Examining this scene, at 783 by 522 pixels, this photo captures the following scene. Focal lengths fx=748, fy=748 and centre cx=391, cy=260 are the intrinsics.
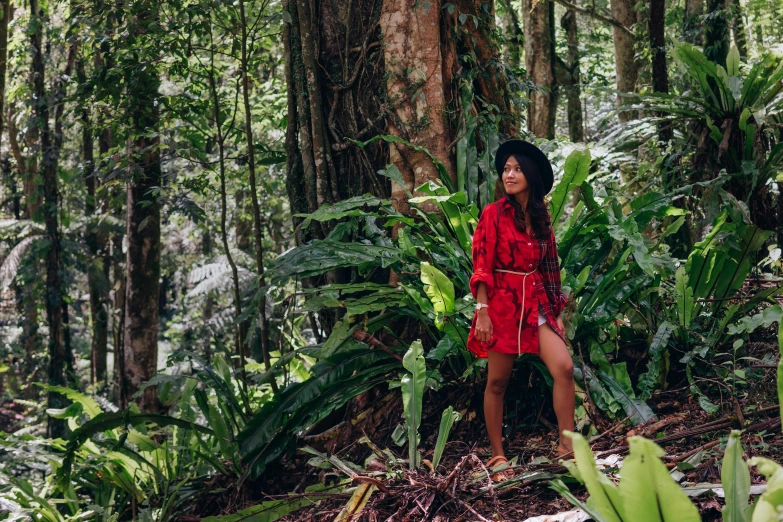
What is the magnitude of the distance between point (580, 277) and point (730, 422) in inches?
45.2

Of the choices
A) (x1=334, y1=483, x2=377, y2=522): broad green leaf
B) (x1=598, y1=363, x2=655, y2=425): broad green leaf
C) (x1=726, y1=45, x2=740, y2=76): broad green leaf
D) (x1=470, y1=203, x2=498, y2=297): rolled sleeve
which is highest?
(x1=726, y1=45, x2=740, y2=76): broad green leaf

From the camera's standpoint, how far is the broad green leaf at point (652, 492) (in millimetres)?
1979

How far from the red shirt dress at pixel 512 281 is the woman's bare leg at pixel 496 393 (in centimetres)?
7

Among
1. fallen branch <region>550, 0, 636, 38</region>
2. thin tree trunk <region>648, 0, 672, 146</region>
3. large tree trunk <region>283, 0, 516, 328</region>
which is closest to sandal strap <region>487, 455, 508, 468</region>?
large tree trunk <region>283, 0, 516, 328</region>

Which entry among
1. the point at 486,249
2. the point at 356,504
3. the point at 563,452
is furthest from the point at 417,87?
the point at 356,504

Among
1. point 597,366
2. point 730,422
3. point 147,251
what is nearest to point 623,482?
point 730,422

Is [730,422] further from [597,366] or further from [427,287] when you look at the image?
[427,287]

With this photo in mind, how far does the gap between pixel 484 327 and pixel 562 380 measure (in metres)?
0.46

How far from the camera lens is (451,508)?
3.21 meters

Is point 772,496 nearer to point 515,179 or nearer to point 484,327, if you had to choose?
point 484,327

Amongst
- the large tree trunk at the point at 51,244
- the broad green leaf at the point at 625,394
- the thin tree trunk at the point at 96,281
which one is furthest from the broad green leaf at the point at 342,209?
the thin tree trunk at the point at 96,281

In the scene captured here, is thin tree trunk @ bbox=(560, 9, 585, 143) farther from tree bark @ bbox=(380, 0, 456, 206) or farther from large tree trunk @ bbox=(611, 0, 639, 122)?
tree bark @ bbox=(380, 0, 456, 206)

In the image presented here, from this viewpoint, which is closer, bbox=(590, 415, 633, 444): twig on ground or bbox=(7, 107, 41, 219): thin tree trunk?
bbox=(590, 415, 633, 444): twig on ground

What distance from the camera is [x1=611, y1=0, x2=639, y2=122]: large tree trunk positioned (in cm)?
990
